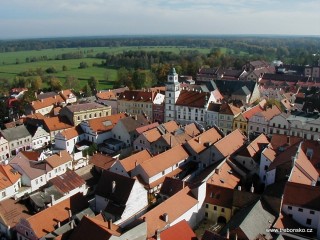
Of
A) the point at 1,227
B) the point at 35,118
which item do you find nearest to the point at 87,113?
the point at 35,118

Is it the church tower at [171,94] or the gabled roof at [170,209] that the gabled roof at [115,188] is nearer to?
the gabled roof at [170,209]

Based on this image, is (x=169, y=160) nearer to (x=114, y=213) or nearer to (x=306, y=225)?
(x=114, y=213)

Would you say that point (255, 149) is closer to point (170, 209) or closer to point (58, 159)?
point (170, 209)

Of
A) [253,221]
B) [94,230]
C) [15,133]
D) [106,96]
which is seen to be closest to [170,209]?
[253,221]

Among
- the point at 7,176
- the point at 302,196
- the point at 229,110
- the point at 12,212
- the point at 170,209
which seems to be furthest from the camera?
the point at 229,110

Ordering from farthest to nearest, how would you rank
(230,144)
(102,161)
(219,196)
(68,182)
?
(230,144), (102,161), (68,182), (219,196)

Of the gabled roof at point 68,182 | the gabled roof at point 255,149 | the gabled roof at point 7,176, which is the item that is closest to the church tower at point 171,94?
the gabled roof at point 255,149

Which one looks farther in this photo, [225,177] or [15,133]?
[15,133]
